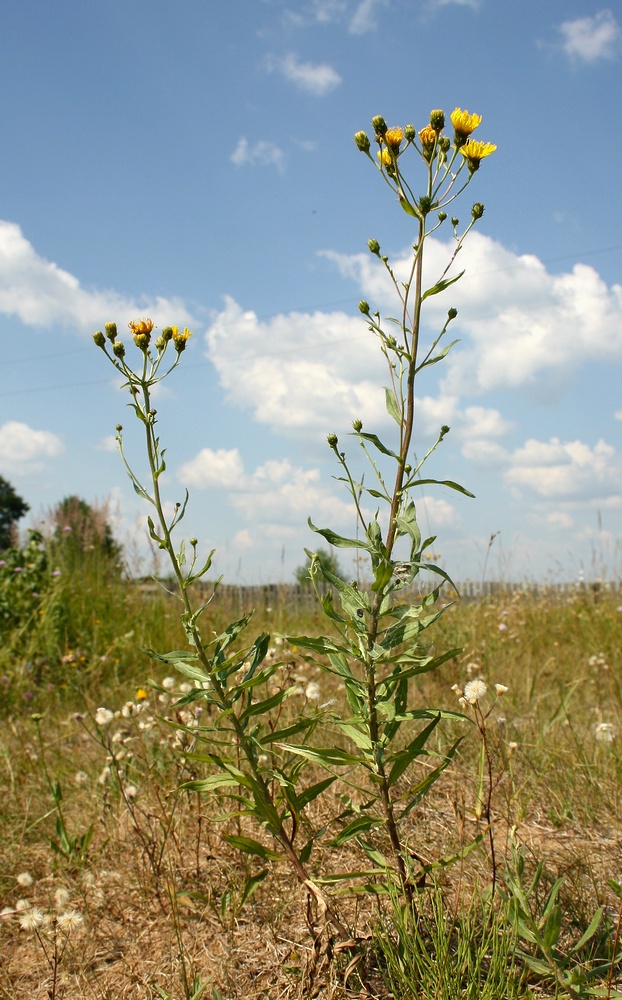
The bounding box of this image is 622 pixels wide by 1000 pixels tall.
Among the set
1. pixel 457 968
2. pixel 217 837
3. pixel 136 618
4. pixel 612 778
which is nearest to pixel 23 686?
pixel 136 618

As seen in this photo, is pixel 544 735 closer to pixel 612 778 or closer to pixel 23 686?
pixel 612 778

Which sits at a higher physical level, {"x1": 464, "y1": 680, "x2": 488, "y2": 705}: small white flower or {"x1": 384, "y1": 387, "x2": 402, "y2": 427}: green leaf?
{"x1": 384, "y1": 387, "x2": 402, "y2": 427}: green leaf

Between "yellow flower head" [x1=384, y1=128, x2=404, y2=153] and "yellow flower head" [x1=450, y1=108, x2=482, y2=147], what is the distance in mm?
118

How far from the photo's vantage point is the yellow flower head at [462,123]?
167 centimetres

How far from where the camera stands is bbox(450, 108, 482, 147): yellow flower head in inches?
65.9

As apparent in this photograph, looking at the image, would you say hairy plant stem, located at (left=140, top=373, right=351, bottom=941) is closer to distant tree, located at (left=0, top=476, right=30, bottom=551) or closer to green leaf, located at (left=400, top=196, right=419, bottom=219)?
green leaf, located at (left=400, top=196, right=419, bottom=219)

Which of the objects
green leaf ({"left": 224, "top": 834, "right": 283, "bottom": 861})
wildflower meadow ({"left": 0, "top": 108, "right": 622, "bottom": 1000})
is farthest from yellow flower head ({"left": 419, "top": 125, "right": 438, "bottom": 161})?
green leaf ({"left": 224, "top": 834, "right": 283, "bottom": 861})

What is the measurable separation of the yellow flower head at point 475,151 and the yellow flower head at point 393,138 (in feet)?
0.46

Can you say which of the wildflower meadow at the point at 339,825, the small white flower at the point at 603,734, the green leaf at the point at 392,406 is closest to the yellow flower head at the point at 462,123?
the wildflower meadow at the point at 339,825

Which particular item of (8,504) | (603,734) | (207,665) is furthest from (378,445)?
(8,504)

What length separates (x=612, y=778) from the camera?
279cm

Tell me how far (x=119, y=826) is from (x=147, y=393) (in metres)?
1.67

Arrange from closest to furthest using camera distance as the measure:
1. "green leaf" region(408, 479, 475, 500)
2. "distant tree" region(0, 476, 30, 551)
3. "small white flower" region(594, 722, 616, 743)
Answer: "green leaf" region(408, 479, 475, 500) < "small white flower" region(594, 722, 616, 743) < "distant tree" region(0, 476, 30, 551)

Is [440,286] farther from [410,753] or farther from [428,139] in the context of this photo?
[410,753]
